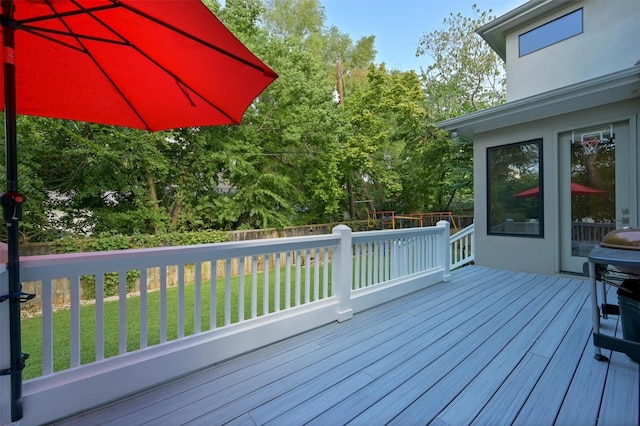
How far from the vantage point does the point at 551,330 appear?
2838 mm

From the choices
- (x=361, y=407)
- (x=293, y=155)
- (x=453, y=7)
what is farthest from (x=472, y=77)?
(x=361, y=407)

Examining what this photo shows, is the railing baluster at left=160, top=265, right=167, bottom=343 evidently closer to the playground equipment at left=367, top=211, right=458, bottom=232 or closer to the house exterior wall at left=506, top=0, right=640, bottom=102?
the house exterior wall at left=506, top=0, right=640, bottom=102

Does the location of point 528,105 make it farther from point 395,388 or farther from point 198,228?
point 198,228

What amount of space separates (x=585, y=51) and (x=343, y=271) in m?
6.21

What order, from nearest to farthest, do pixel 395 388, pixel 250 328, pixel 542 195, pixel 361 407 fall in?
pixel 361 407, pixel 395 388, pixel 250 328, pixel 542 195

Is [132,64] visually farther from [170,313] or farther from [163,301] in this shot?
[170,313]

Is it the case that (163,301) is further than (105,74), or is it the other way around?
(163,301)

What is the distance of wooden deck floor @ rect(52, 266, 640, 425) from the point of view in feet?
5.58

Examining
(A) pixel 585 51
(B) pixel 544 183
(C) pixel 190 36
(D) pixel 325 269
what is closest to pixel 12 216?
(C) pixel 190 36

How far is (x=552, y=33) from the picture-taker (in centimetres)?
576

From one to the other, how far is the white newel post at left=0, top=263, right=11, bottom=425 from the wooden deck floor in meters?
0.32

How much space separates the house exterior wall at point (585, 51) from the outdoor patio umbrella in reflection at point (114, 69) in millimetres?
6539

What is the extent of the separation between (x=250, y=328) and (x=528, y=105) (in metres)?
5.13

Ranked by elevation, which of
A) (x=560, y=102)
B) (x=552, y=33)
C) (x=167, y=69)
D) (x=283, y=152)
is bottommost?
(x=167, y=69)
